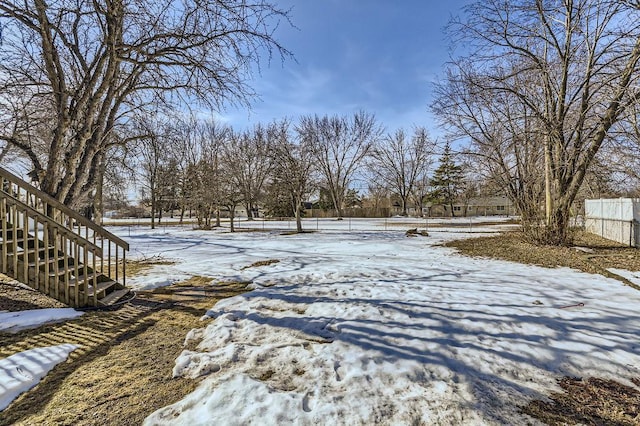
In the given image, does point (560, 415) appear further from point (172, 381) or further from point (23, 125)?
point (23, 125)

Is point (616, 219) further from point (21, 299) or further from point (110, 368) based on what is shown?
point (21, 299)

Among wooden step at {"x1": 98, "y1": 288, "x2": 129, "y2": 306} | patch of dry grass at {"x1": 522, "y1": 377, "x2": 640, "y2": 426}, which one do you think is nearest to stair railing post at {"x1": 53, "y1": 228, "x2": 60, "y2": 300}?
wooden step at {"x1": 98, "y1": 288, "x2": 129, "y2": 306}

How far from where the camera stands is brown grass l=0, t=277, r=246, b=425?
6.56 feet

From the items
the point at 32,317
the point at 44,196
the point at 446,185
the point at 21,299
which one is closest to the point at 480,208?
the point at 446,185

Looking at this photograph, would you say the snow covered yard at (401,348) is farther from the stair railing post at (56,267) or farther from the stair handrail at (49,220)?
the stair handrail at (49,220)

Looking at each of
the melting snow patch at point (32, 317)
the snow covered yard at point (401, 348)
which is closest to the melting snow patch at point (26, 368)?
the melting snow patch at point (32, 317)

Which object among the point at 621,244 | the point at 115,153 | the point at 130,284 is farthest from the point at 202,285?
the point at 621,244

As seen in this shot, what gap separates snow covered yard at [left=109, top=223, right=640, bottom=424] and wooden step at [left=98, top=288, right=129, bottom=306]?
93 cm

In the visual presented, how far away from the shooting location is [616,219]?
409 inches

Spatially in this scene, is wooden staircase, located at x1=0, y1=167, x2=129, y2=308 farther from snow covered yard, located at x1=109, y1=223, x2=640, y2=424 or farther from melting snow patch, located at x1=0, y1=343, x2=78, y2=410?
snow covered yard, located at x1=109, y1=223, x2=640, y2=424

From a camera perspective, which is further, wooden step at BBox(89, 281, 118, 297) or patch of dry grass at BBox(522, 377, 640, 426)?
wooden step at BBox(89, 281, 118, 297)

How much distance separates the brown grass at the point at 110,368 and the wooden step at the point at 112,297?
0.20m

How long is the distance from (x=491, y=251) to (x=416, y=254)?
2322 millimetres

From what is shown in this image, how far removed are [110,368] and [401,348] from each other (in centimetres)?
262
